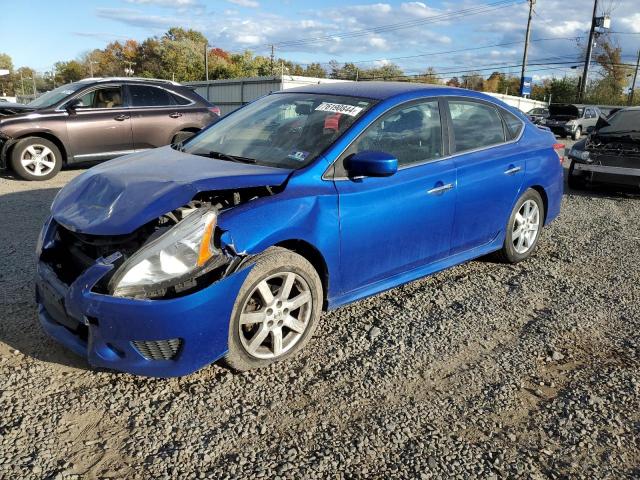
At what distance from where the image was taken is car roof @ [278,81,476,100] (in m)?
3.85

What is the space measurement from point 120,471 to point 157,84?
866 cm

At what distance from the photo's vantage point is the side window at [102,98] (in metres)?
8.93

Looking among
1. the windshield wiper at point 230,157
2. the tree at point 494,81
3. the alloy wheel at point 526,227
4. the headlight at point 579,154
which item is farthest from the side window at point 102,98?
the tree at point 494,81

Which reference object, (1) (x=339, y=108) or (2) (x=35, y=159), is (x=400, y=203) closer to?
(1) (x=339, y=108)

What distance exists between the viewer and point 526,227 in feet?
16.5

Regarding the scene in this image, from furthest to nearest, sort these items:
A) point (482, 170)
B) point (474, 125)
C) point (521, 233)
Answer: point (521, 233)
point (474, 125)
point (482, 170)

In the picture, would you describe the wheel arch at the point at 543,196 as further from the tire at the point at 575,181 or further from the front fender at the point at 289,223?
the tire at the point at 575,181

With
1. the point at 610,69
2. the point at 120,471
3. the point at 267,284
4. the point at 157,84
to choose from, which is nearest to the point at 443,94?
the point at 267,284

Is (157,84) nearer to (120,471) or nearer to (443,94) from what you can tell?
(443,94)

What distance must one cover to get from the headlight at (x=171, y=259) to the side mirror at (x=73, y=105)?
285 inches

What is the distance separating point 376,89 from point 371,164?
108 cm

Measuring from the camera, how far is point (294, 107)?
3.97 metres

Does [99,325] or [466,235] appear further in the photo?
[466,235]

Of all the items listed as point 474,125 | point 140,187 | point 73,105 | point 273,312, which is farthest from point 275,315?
point 73,105
